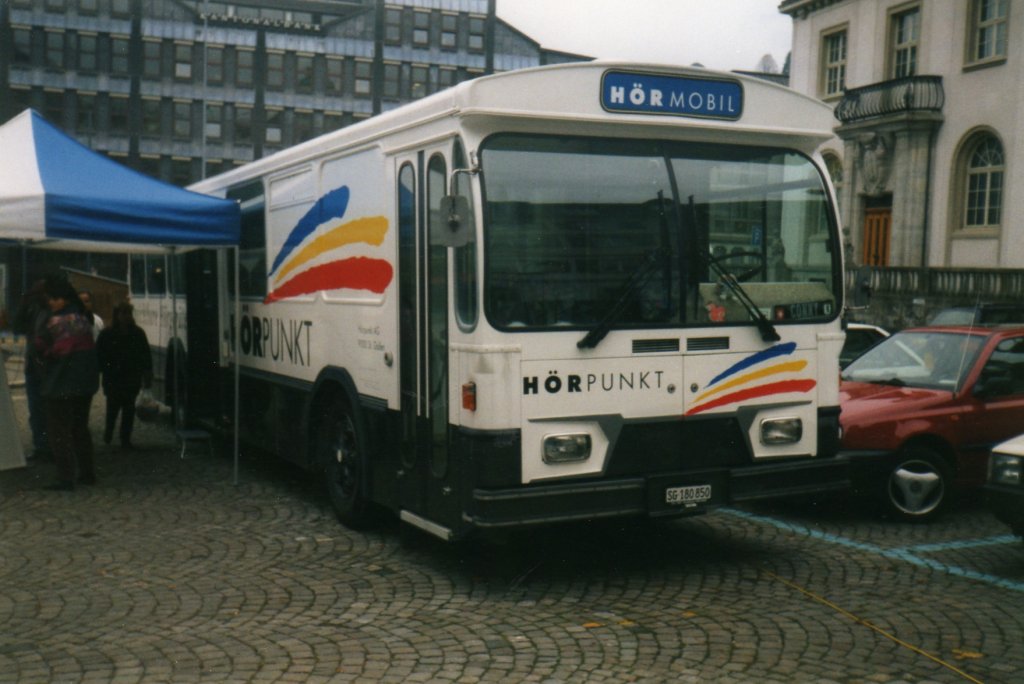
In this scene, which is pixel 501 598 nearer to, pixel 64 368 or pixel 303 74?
pixel 64 368

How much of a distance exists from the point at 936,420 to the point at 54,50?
64.1m

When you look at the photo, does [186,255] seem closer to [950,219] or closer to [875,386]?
[875,386]

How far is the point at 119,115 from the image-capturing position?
64438 millimetres

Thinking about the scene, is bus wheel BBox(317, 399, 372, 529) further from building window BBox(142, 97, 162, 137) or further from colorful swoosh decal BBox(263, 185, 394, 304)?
building window BBox(142, 97, 162, 137)

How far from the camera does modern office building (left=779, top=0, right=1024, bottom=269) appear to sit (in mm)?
27922

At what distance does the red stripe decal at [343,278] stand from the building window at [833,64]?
29.0m

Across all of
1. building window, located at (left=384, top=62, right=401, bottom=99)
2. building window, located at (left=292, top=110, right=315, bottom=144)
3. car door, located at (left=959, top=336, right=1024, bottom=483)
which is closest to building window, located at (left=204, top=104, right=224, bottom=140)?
building window, located at (left=292, top=110, right=315, bottom=144)

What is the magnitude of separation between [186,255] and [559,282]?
24.6 ft

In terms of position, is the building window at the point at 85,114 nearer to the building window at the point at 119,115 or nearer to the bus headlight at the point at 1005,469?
the building window at the point at 119,115

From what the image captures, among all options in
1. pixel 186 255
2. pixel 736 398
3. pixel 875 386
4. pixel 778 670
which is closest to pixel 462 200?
pixel 736 398

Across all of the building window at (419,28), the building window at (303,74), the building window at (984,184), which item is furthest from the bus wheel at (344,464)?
the building window at (419,28)

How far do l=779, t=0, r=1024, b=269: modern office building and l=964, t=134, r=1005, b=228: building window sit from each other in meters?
0.03

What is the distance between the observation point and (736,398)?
6852 mm

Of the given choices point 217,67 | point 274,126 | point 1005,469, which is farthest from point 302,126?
point 1005,469
